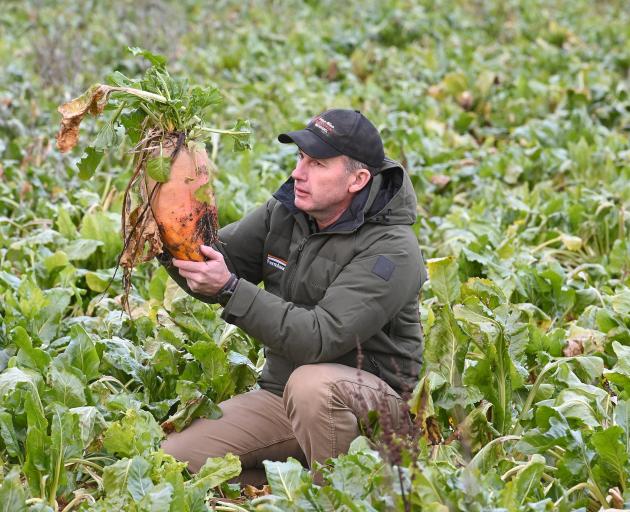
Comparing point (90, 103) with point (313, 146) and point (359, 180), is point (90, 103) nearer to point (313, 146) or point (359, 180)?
point (313, 146)

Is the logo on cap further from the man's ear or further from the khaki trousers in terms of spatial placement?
the khaki trousers

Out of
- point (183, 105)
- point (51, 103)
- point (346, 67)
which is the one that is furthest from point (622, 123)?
point (183, 105)

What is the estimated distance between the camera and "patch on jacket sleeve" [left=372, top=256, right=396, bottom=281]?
13.7ft

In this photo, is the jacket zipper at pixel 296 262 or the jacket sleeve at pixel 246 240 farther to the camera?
the jacket sleeve at pixel 246 240

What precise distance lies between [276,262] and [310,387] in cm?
66

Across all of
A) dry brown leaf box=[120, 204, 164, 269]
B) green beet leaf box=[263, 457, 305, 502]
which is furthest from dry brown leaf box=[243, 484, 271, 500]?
dry brown leaf box=[120, 204, 164, 269]

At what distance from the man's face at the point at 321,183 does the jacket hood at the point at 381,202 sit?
7 centimetres

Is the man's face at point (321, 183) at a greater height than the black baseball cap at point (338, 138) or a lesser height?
lesser

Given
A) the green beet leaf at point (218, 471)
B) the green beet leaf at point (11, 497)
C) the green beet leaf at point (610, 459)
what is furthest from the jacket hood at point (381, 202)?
the green beet leaf at point (11, 497)

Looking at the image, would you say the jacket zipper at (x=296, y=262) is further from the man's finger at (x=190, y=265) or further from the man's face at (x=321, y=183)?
the man's finger at (x=190, y=265)

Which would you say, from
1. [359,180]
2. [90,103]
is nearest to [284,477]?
[359,180]

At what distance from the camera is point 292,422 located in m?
4.20

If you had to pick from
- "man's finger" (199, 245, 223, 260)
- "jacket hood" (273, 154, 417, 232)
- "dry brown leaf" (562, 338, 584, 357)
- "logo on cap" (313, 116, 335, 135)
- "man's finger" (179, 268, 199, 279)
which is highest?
"logo on cap" (313, 116, 335, 135)

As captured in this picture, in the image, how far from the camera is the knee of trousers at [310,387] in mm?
4066
